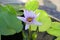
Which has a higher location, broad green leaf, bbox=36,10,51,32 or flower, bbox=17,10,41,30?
flower, bbox=17,10,41,30

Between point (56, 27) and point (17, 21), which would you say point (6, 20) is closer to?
point (17, 21)

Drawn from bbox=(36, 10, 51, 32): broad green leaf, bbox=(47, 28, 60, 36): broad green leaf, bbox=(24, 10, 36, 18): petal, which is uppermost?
bbox=(24, 10, 36, 18): petal

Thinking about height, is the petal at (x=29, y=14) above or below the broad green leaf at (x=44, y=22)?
above

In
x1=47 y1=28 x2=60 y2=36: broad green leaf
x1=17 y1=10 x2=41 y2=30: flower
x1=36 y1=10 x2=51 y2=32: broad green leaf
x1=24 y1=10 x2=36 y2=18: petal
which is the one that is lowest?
x1=47 y1=28 x2=60 y2=36: broad green leaf

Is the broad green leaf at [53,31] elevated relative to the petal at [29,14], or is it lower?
lower

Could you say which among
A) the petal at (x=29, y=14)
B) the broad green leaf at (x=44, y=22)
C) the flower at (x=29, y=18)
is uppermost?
the petal at (x=29, y=14)

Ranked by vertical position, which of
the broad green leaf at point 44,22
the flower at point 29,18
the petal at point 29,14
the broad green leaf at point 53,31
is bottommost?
the broad green leaf at point 53,31

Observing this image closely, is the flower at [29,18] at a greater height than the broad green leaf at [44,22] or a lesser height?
greater

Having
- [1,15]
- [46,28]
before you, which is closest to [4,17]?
[1,15]

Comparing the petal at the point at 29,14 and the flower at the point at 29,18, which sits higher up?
the petal at the point at 29,14

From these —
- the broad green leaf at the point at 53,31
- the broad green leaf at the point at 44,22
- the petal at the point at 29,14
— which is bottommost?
the broad green leaf at the point at 53,31

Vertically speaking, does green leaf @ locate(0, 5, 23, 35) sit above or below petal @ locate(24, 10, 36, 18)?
below

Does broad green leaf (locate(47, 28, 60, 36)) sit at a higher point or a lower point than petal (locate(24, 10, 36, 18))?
lower
